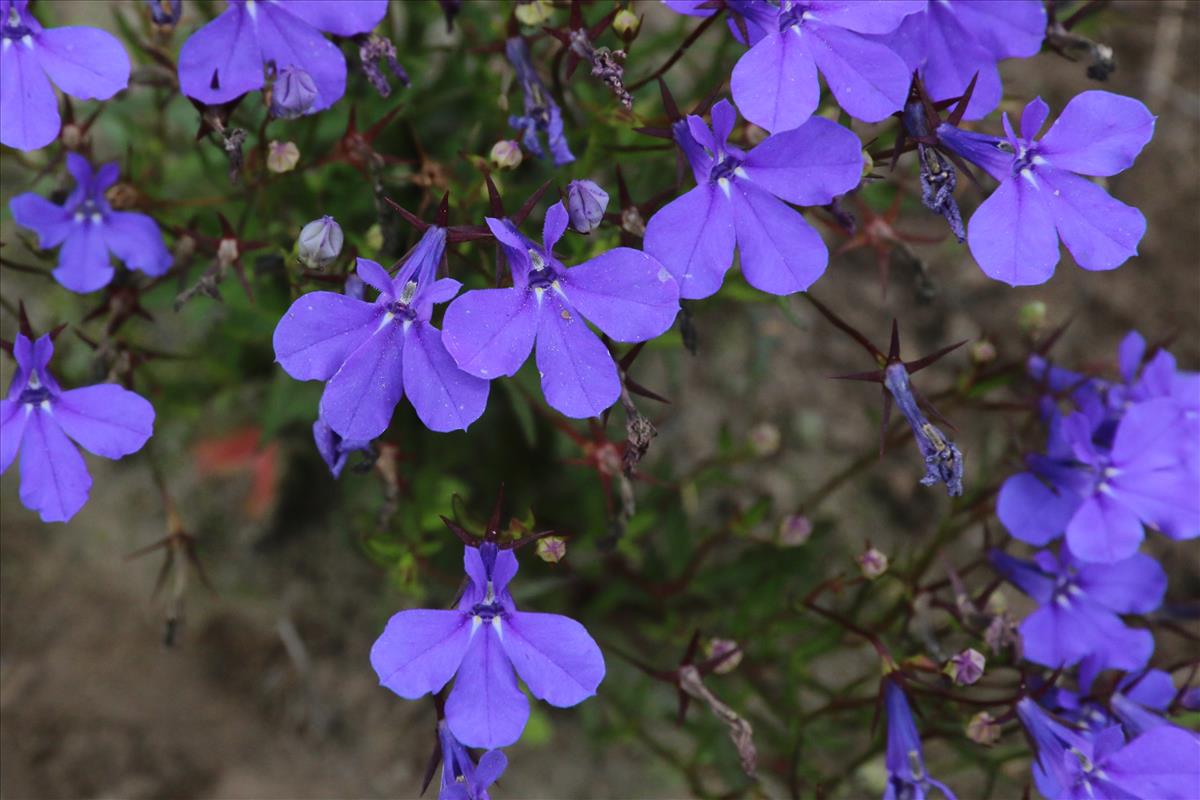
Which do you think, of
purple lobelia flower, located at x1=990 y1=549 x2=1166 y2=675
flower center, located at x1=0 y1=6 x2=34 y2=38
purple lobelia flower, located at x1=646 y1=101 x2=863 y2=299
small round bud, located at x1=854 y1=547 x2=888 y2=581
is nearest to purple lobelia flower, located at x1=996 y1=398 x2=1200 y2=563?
purple lobelia flower, located at x1=990 y1=549 x2=1166 y2=675

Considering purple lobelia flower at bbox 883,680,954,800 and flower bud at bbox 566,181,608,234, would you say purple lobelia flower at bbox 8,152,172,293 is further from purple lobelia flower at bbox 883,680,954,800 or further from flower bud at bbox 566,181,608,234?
purple lobelia flower at bbox 883,680,954,800

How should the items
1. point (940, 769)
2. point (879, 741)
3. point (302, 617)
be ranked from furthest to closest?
point (302, 617) < point (940, 769) < point (879, 741)

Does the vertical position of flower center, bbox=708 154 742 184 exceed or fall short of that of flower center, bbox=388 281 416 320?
it exceeds it

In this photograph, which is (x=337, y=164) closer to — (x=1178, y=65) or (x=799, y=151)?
(x=799, y=151)

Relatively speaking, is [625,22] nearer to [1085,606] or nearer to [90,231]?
[90,231]

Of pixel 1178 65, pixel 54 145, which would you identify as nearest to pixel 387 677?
pixel 54 145

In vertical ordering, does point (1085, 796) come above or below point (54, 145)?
below

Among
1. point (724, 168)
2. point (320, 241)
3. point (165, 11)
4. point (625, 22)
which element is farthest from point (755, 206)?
point (165, 11)
